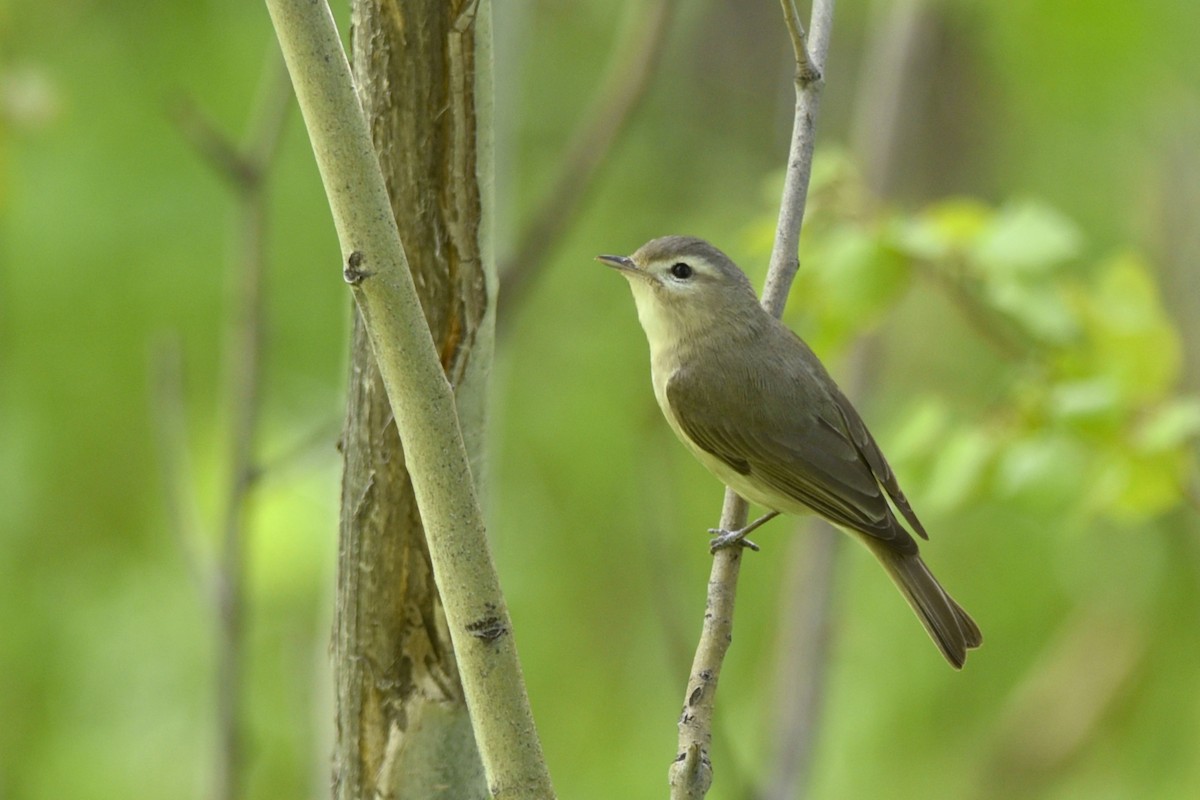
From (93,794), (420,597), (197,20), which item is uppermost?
(197,20)

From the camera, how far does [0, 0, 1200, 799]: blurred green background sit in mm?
5191

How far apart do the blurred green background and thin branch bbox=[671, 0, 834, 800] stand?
1.56m

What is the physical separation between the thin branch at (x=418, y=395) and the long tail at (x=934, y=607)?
1848mm

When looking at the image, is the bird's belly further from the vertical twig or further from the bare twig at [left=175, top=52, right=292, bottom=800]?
the bare twig at [left=175, top=52, right=292, bottom=800]

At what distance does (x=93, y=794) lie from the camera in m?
5.20

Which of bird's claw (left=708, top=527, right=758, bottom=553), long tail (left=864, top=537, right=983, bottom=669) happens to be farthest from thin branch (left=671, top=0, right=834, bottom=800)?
long tail (left=864, top=537, right=983, bottom=669)

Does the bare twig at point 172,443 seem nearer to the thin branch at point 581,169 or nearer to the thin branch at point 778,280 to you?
the thin branch at point 581,169

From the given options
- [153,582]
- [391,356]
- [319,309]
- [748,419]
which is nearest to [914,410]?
[748,419]

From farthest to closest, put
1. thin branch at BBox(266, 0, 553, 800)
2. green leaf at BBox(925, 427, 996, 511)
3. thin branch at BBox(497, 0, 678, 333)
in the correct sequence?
thin branch at BBox(497, 0, 678, 333) → green leaf at BBox(925, 427, 996, 511) → thin branch at BBox(266, 0, 553, 800)

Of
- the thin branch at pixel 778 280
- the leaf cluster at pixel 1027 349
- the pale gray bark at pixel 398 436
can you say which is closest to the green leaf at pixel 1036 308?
the leaf cluster at pixel 1027 349

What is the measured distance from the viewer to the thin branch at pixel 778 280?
2.09 m

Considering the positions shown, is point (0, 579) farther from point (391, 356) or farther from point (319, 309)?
point (391, 356)

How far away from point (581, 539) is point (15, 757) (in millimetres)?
2662

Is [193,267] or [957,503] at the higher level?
[193,267]
